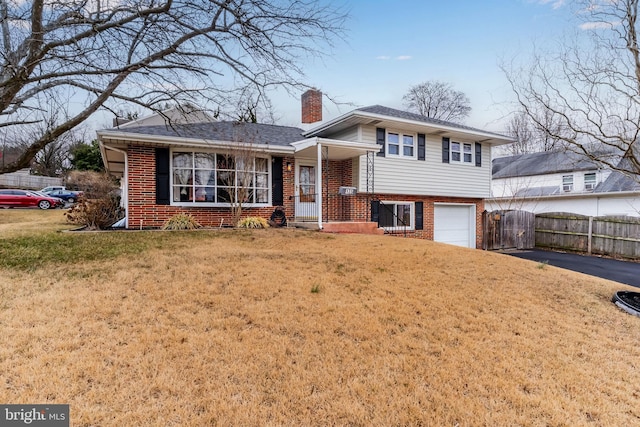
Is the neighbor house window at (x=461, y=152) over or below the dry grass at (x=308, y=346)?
over

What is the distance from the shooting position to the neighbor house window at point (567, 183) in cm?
2053

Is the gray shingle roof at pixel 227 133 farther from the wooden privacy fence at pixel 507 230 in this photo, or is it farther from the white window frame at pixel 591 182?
the white window frame at pixel 591 182

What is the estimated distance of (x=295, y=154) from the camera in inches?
468

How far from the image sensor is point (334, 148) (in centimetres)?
1130

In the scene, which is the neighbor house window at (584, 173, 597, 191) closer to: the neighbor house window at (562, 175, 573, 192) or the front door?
the neighbor house window at (562, 175, 573, 192)

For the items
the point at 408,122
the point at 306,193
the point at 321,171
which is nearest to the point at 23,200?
the point at 306,193

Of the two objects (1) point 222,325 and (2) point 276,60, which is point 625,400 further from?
(2) point 276,60

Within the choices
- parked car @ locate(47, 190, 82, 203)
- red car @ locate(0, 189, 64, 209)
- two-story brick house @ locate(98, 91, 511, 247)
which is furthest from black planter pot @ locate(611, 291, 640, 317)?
parked car @ locate(47, 190, 82, 203)

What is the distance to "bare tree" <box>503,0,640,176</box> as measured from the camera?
531 centimetres

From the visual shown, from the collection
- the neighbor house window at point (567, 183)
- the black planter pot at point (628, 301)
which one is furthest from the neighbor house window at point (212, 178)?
the neighbor house window at point (567, 183)

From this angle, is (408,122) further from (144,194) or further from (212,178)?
(144,194)

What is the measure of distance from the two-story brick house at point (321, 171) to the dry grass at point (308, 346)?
4.64 meters

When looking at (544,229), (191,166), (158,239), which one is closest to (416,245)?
(158,239)

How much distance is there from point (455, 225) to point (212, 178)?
10.8m
